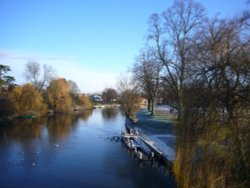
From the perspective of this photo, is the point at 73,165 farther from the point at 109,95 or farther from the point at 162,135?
the point at 109,95

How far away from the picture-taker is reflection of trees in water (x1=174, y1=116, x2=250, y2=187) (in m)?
8.01

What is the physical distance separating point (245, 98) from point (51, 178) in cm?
1101

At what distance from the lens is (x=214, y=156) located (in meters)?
8.48

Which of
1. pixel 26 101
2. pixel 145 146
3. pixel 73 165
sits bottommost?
pixel 73 165

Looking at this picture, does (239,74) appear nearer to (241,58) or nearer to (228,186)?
(241,58)

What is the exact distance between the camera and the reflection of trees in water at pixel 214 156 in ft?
26.3

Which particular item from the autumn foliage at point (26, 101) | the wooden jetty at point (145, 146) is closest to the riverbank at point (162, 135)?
the wooden jetty at point (145, 146)

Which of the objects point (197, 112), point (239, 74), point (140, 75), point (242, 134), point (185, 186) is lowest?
point (185, 186)

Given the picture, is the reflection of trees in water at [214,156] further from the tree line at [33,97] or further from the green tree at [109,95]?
the green tree at [109,95]

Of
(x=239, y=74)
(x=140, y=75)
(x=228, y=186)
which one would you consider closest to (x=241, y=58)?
(x=239, y=74)

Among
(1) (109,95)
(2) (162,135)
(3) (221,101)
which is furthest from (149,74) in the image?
(1) (109,95)

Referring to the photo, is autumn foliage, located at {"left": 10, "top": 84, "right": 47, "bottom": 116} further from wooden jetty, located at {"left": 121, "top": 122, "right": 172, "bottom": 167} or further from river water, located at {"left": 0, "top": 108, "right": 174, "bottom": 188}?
wooden jetty, located at {"left": 121, "top": 122, "right": 172, "bottom": 167}

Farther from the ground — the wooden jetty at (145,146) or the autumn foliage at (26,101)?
the autumn foliage at (26,101)

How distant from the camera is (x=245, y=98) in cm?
828
